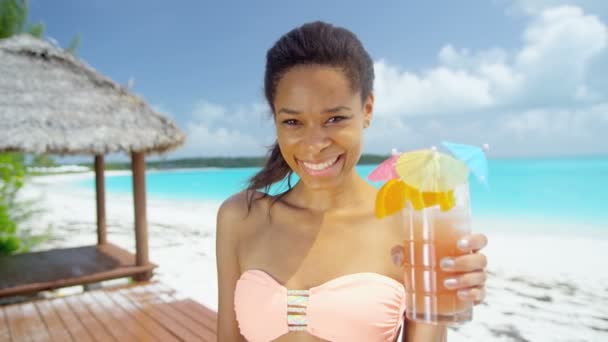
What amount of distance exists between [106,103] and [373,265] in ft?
15.5

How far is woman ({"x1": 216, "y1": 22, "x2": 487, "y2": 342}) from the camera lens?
4.23 ft

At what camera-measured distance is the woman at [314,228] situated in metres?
1.29

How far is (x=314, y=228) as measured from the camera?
161 centimetres

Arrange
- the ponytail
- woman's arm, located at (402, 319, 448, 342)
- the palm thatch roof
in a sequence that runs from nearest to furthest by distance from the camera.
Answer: woman's arm, located at (402, 319, 448, 342)
the ponytail
the palm thatch roof

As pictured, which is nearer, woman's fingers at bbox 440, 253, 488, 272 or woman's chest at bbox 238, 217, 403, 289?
woman's fingers at bbox 440, 253, 488, 272

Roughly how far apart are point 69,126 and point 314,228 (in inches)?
167

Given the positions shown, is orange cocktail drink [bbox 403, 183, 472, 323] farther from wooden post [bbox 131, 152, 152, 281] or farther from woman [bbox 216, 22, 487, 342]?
wooden post [bbox 131, 152, 152, 281]

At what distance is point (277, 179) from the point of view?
1730 millimetres

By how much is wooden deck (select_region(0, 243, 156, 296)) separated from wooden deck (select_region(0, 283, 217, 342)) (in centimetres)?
31

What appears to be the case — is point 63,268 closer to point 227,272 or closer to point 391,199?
point 227,272

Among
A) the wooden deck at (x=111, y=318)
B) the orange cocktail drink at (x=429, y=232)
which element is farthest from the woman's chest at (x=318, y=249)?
the wooden deck at (x=111, y=318)

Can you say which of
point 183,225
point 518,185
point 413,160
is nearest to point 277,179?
point 413,160

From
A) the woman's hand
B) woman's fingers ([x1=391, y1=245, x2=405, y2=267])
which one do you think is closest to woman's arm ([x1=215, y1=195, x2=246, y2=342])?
woman's fingers ([x1=391, y1=245, x2=405, y2=267])

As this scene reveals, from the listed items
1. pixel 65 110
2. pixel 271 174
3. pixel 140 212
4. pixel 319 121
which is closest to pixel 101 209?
pixel 140 212
